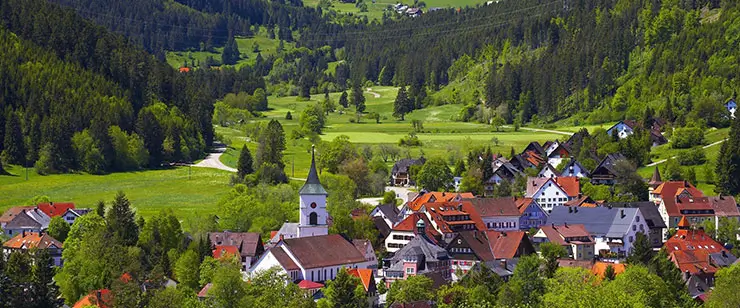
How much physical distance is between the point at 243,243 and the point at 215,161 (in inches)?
2456

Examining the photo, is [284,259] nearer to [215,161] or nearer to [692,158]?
[692,158]

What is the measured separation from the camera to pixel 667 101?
156 metres

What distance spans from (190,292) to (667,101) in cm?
8926

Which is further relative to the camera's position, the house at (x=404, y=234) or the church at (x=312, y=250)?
the house at (x=404, y=234)

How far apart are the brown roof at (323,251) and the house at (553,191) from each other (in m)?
29.6

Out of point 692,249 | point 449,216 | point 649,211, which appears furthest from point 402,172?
point 692,249

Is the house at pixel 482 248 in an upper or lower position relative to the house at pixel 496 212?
upper

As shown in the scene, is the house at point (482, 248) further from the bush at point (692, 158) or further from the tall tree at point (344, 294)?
the bush at point (692, 158)

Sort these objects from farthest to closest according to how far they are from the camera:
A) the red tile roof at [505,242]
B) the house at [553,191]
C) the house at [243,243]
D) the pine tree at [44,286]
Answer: the house at [553,191] → the red tile roof at [505,242] → the house at [243,243] → the pine tree at [44,286]

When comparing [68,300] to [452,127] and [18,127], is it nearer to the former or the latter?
[18,127]

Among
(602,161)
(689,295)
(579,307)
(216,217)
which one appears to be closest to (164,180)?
(216,217)

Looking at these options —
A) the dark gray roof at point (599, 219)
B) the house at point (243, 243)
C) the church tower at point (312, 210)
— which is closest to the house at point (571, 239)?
the dark gray roof at point (599, 219)

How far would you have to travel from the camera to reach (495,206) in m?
110

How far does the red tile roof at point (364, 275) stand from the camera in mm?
83500
